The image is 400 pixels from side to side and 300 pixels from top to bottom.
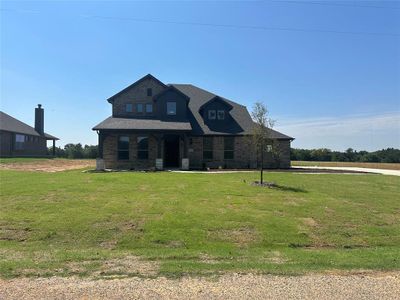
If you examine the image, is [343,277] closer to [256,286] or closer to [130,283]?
[256,286]

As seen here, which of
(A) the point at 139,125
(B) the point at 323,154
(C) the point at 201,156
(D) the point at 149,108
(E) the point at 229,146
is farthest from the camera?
(B) the point at 323,154

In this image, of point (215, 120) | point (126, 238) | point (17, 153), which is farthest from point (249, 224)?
point (17, 153)

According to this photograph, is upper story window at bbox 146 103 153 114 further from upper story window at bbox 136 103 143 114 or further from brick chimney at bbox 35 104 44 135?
brick chimney at bbox 35 104 44 135

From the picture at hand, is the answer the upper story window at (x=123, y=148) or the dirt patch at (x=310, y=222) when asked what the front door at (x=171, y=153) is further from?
the dirt patch at (x=310, y=222)

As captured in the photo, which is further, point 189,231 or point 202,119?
point 202,119

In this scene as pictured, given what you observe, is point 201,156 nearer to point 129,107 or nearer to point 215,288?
point 129,107

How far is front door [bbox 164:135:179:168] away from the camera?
1240 inches

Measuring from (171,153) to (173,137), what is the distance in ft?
4.78

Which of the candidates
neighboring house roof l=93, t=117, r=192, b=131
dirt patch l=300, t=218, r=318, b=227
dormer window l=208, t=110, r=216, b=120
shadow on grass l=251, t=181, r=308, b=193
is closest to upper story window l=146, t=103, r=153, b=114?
neighboring house roof l=93, t=117, r=192, b=131

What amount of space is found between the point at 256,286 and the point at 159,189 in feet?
32.7

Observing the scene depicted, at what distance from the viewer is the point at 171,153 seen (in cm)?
3170

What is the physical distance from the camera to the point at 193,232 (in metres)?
9.17

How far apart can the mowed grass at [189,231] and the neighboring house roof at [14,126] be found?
36.1 metres

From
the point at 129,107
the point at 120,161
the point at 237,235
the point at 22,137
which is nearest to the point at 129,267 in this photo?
the point at 237,235
